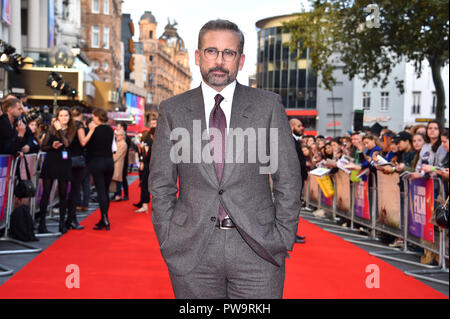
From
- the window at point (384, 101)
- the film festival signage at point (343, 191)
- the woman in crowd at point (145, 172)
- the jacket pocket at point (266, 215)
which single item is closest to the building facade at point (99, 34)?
the window at point (384, 101)

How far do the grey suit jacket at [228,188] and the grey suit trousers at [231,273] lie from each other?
43mm

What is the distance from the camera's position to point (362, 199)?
10.1m

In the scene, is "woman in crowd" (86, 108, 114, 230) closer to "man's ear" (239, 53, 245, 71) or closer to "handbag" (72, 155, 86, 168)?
"handbag" (72, 155, 86, 168)

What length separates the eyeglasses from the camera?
259 centimetres

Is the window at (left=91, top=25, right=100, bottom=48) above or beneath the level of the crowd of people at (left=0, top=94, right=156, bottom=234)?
above

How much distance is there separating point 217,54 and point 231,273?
40.1 inches

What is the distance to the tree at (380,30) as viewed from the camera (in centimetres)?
1755

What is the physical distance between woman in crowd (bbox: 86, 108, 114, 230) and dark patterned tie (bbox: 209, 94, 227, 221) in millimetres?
6996

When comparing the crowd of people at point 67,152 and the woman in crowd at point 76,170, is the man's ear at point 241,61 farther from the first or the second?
the woman in crowd at point 76,170

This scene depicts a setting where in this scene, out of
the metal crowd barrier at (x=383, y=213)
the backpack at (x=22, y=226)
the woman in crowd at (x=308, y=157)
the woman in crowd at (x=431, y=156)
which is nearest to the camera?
the metal crowd barrier at (x=383, y=213)

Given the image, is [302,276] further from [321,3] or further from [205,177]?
[321,3]

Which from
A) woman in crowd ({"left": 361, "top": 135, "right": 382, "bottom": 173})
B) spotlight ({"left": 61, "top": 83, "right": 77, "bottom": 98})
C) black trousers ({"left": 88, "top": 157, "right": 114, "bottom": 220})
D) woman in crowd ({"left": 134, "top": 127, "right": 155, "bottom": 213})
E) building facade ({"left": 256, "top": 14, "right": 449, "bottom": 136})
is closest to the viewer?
black trousers ({"left": 88, "top": 157, "right": 114, "bottom": 220})

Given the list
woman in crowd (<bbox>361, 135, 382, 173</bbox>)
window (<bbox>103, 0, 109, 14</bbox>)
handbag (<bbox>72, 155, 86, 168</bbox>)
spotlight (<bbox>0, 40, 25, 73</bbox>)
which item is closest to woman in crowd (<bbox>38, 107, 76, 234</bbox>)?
handbag (<bbox>72, 155, 86, 168</bbox>)

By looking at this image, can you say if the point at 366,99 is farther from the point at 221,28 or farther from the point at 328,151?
the point at 221,28
